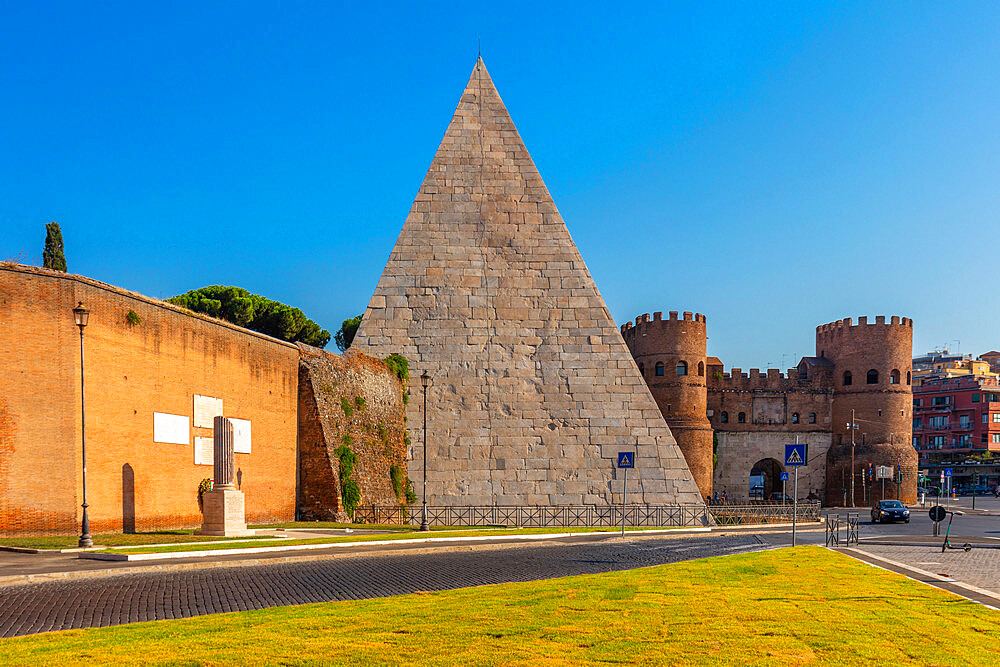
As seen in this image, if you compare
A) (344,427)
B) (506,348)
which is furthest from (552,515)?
(344,427)

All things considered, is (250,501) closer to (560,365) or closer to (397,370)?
(397,370)

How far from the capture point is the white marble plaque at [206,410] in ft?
66.2

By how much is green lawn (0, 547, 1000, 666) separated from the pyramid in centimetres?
1615

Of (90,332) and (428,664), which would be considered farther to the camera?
(90,332)

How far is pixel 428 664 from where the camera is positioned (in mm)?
5695

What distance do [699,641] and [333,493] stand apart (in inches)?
735

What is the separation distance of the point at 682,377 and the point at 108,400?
4213 cm

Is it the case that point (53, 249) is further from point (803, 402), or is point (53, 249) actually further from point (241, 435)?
point (803, 402)

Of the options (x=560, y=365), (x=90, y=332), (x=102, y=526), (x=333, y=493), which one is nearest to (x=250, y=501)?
(x=333, y=493)

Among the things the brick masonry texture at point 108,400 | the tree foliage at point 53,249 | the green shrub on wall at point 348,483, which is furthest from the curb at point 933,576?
the tree foliage at point 53,249

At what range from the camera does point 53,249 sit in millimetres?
25922

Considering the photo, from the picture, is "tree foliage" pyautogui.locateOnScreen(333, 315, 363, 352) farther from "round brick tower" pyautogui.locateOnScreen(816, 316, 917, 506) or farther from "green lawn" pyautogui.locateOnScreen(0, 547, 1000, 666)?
"green lawn" pyautogui.locateOnScreen(0, 547, 1000, 666)

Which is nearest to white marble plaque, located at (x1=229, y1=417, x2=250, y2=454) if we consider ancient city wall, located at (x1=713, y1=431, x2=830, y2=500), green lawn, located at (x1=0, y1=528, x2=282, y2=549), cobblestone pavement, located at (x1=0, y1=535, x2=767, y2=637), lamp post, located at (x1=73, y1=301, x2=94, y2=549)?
green lawn, located at (x1=0, y1=528, x2=282, y2=549)

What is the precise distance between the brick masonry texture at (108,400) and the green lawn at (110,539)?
0.35 metres
